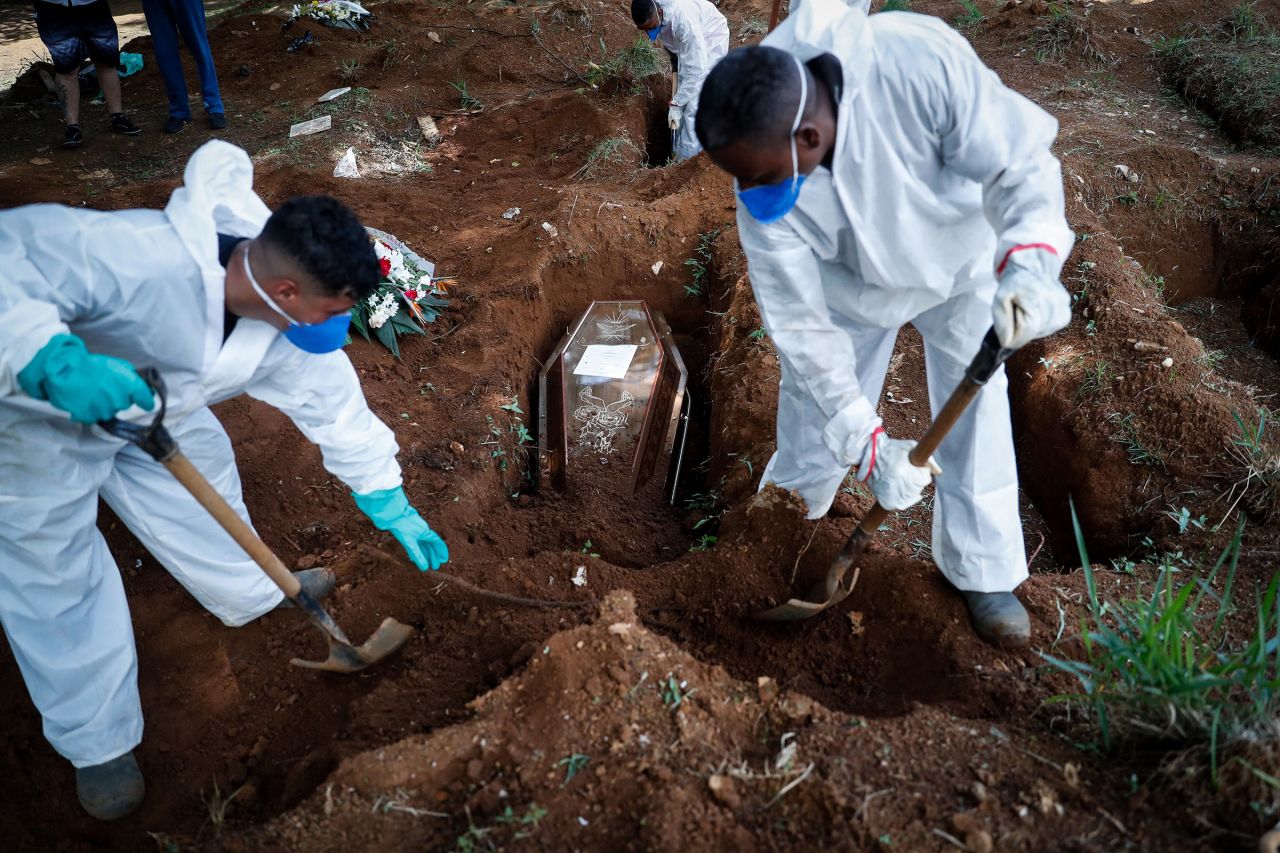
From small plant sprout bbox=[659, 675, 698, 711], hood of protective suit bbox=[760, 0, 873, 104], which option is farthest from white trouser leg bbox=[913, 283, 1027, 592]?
small plant sprout bbox=[659, 675, 698, 711]

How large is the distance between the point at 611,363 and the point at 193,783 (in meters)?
2.50

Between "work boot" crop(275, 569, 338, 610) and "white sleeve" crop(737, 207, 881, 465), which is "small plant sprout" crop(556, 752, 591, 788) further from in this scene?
"work boot" crop(275, 569, 338, 610)

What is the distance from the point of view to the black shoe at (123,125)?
590 centimetres

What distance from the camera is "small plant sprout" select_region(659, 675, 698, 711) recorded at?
1886mm

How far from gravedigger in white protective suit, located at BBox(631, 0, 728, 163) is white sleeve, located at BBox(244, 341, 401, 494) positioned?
12.7ft

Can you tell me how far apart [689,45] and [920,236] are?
14.8ft

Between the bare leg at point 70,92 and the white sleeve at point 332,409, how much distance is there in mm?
5017

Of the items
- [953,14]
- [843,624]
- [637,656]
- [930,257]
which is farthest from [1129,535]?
[953,14]

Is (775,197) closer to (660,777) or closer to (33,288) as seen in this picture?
(660,777)

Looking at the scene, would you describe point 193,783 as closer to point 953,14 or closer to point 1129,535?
point 1129,535

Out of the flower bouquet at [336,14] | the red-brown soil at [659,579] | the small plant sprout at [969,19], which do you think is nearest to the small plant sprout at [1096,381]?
the red-brown soil at [659,579]

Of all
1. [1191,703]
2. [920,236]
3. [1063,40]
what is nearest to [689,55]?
[1063,40]

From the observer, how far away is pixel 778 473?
279 centimetres

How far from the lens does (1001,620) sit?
2.27 metres
